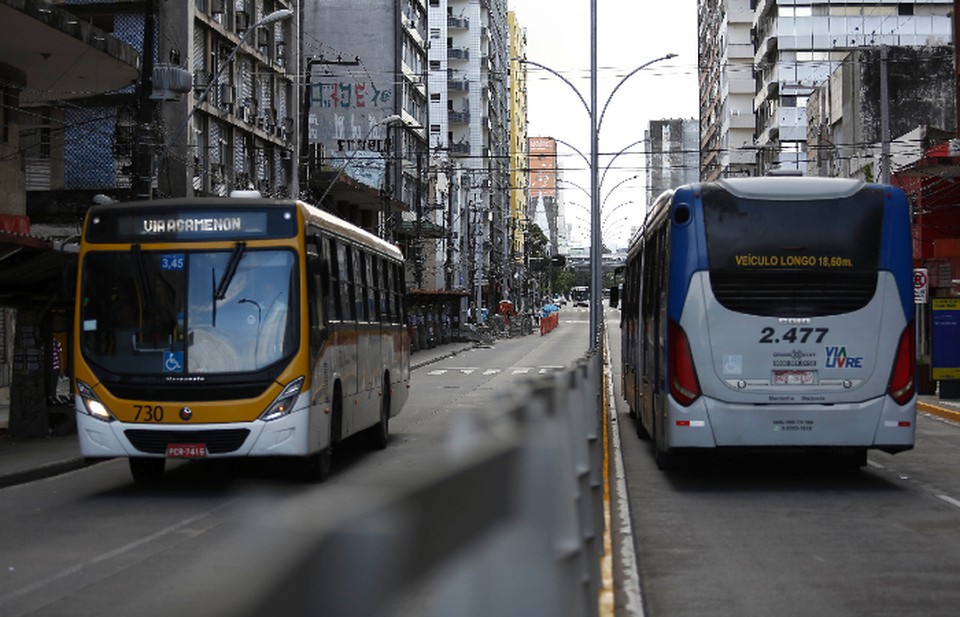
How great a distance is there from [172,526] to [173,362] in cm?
267

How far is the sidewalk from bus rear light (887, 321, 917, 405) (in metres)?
→ 10.1

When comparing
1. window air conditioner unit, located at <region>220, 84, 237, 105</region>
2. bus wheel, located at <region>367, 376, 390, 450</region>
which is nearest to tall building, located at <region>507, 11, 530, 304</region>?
window air conditioner unit, located at <region>220, 84, 237, 105</region>

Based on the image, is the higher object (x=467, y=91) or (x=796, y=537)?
(x=467, y=91)

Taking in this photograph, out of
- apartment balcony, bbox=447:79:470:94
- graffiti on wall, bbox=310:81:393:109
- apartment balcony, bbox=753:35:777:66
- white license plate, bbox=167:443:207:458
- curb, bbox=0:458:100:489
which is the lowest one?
curb, bbox=0:458:100:489

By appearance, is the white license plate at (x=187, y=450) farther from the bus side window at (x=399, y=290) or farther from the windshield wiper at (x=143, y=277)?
the bus side window at (x=399, y=290)

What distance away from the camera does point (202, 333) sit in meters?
14.7

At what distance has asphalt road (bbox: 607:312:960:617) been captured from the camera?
8719 millimetres

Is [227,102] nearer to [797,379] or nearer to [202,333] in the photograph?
[202,333]

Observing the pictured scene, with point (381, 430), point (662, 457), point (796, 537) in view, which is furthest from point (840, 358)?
point (381, 430)

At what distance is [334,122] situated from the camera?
255 ft

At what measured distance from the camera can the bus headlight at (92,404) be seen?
1464 cm

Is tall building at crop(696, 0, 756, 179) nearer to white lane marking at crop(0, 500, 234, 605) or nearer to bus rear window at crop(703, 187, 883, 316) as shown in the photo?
bus rear window at crop(703, 187, 883, 316)

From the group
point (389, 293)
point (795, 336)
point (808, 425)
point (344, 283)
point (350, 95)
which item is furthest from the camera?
point (350, 95)

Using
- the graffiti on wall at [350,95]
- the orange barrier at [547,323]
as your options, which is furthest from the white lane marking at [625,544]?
the orange barrier at [547,323]
